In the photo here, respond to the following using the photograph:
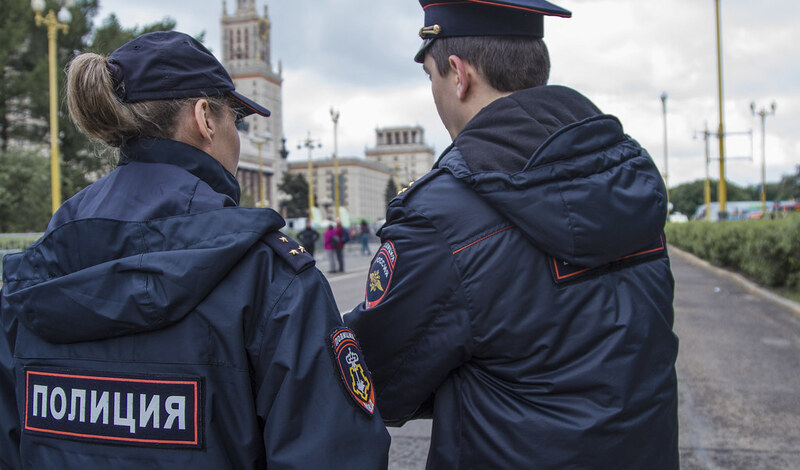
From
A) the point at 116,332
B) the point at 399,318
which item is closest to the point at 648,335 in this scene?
the point at 399,318

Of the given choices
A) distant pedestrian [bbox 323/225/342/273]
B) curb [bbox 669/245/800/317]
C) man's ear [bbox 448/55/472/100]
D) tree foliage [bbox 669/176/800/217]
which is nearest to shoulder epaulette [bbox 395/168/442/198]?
man's ear [bbox 448/55/472/100]

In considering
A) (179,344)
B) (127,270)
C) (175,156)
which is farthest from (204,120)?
(179,344)

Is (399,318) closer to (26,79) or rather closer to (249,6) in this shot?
(26,79)

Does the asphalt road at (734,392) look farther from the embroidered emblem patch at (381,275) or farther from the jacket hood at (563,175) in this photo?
the jacket hood at (563,175)

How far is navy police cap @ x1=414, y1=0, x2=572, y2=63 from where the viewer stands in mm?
1535

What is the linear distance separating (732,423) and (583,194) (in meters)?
3.76

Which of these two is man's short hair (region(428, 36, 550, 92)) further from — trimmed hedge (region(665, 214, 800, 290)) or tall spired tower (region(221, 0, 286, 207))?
tall spired tower (region(221, 0, 286, 207))

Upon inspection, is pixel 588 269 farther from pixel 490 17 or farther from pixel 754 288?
pixel 754 288

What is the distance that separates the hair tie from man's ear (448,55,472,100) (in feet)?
2.47

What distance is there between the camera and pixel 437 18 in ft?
5.25

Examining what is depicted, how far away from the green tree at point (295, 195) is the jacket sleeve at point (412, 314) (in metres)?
90.9

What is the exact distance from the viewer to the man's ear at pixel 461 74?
5.18 feet

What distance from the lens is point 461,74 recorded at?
158 cm

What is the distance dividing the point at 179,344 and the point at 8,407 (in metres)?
0.53
